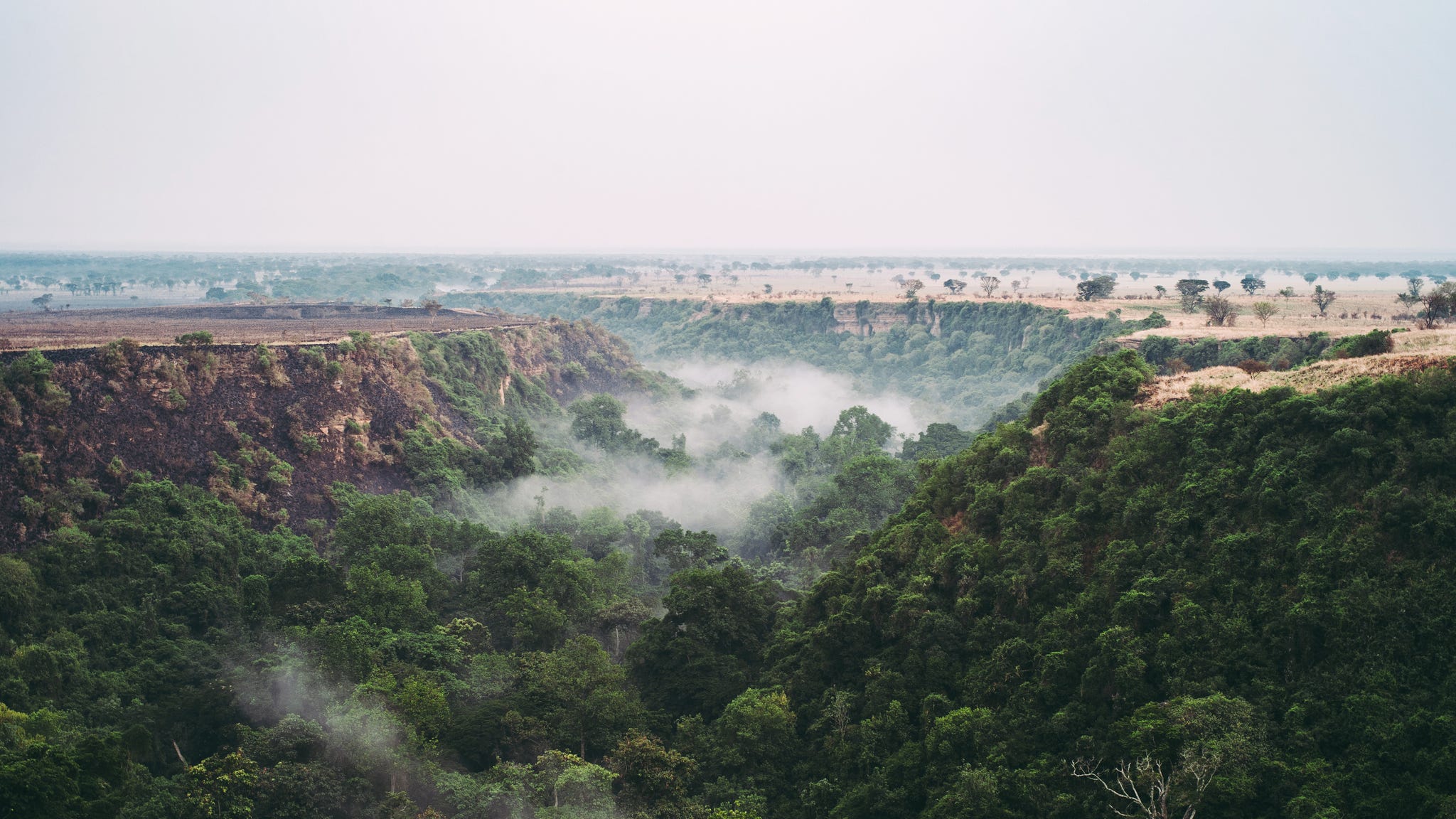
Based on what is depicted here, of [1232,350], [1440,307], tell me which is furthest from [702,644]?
[1440,307]

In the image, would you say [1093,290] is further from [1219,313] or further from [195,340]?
[195,340]

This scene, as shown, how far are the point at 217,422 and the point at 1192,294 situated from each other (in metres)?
117

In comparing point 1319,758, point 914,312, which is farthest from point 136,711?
point 914,312

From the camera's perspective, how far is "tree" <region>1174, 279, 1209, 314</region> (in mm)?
125688

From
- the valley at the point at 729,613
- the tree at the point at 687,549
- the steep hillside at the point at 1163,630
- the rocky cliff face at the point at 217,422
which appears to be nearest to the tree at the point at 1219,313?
the valley at the point at 729,613

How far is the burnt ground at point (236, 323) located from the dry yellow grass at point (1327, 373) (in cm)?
5941

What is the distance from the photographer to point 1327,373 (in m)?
38.0

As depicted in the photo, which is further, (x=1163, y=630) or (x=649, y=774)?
(x=649, y=774)

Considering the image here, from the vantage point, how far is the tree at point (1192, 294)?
126 metres

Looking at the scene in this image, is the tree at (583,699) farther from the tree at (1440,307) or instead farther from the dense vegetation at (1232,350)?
the tree at (1440,307)

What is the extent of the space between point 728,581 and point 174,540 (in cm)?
2702

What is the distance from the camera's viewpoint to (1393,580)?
29453mm

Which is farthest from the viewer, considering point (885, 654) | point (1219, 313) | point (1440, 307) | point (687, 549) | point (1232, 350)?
point (1219, 313)

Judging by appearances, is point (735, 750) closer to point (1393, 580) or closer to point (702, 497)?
point (1393, 580)
